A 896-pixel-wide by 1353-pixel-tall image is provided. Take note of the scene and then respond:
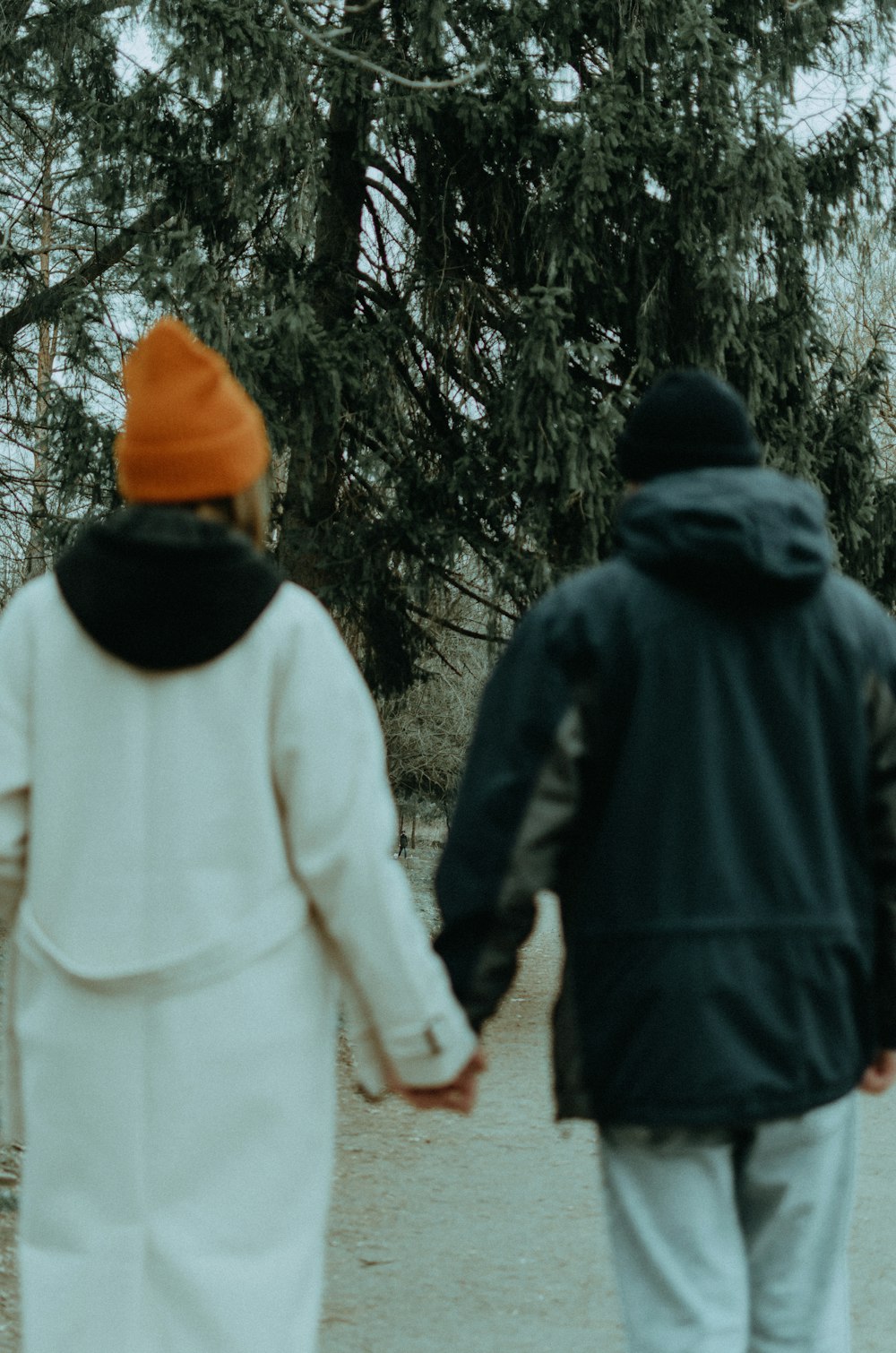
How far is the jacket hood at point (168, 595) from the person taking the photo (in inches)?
94.4

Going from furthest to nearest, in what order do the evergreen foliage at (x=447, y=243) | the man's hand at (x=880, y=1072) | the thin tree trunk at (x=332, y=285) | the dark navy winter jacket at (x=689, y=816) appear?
the thin tree trunk at (x=332, y=285) < the evergreen foliage at (x=447, y=243) < the man's hand at (x=880, y=1072) < the dark navy winter jacket at (x=689, y=816)

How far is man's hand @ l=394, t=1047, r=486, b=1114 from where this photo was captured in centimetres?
260

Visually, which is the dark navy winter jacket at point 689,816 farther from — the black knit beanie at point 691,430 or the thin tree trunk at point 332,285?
the thin tree trunk at point 332,285

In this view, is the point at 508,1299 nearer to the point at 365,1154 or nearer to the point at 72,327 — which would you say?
the point at 365,1154

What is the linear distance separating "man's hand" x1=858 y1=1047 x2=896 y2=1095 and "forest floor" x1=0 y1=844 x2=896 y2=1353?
1.84ft

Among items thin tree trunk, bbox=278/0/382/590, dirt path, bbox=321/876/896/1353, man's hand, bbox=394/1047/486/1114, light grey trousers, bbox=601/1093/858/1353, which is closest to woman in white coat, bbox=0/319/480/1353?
man's hand, bbox=394/1047/486/1114

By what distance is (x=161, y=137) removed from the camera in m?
9.55

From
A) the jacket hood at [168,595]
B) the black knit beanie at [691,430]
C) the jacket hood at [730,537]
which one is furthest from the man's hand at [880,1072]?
the jacket hood at [168,595]

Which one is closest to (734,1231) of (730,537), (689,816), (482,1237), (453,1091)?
(453,1091)

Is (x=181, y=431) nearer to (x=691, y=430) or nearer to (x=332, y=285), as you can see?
(x=691, y=430)

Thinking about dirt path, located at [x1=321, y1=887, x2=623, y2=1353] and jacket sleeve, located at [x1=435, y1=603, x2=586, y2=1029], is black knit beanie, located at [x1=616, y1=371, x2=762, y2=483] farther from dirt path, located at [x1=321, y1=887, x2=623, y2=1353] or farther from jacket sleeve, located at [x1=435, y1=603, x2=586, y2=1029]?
dirt path, located at [x1=321, y1=887, x2=623, y2=1353]

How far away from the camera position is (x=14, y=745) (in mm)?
2465

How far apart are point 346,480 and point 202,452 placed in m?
8.00

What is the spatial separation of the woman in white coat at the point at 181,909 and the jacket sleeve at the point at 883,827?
728mm
